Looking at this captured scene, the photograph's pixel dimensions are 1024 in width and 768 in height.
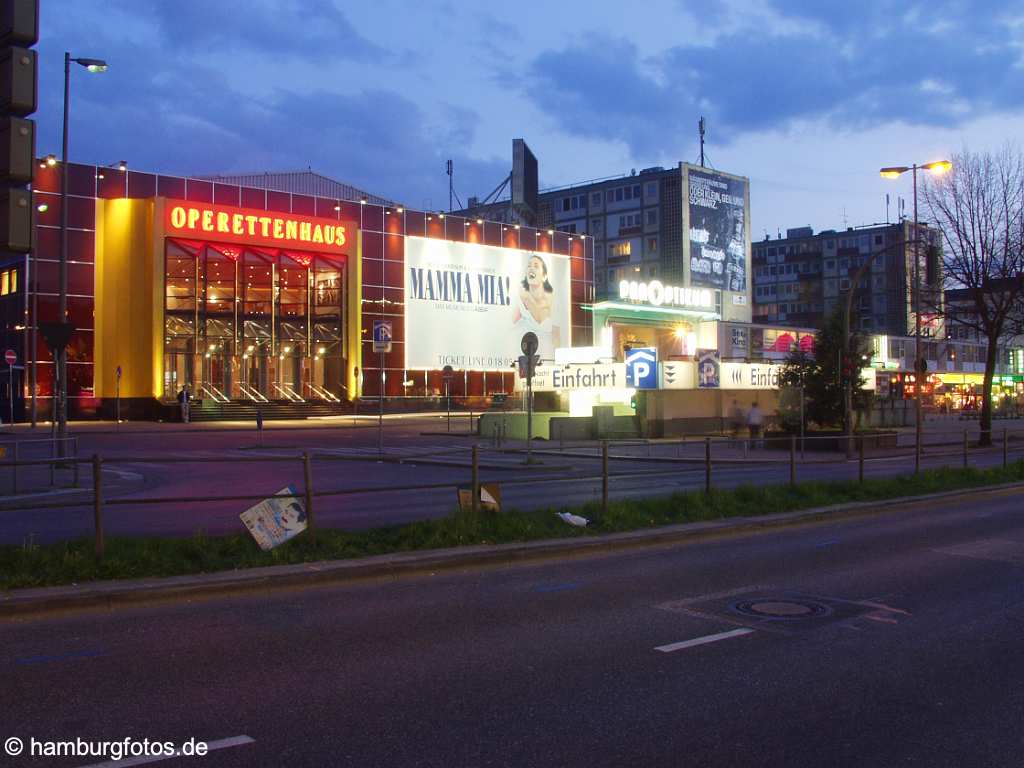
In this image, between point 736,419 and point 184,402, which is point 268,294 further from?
point 736,419

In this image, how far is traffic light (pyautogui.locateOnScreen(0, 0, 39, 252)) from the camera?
7.67m

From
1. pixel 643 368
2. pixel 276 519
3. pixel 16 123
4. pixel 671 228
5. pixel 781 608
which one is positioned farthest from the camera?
pixel 671 228

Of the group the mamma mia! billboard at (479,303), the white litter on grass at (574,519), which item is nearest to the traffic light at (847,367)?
the white litter on grass at (574,519)

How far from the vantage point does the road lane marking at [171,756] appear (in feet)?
15.4

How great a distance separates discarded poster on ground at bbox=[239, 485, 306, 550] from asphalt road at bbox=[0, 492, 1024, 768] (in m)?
1.22

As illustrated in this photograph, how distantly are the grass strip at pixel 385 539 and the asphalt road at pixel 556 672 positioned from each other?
81 cm

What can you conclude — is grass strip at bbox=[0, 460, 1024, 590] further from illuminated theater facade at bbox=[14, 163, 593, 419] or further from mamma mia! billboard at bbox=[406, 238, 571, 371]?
mamma mia! billboard at bbox=[406, 238, 571, 371]

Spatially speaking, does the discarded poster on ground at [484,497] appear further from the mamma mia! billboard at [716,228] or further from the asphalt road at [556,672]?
the mamma mia! billboard at [716,228]

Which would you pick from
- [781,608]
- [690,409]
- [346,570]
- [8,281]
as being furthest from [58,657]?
[8,281]

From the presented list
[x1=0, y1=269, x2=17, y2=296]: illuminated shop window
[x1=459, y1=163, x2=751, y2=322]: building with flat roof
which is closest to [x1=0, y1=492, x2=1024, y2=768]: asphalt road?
[x1=0, y1=269, x2=17, y2=296]: illuminated shop window

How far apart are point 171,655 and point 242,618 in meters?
1.19

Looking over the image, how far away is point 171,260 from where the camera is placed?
54.1 m

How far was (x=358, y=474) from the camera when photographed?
2309 centimetres

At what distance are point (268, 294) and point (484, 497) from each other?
50.9 m
